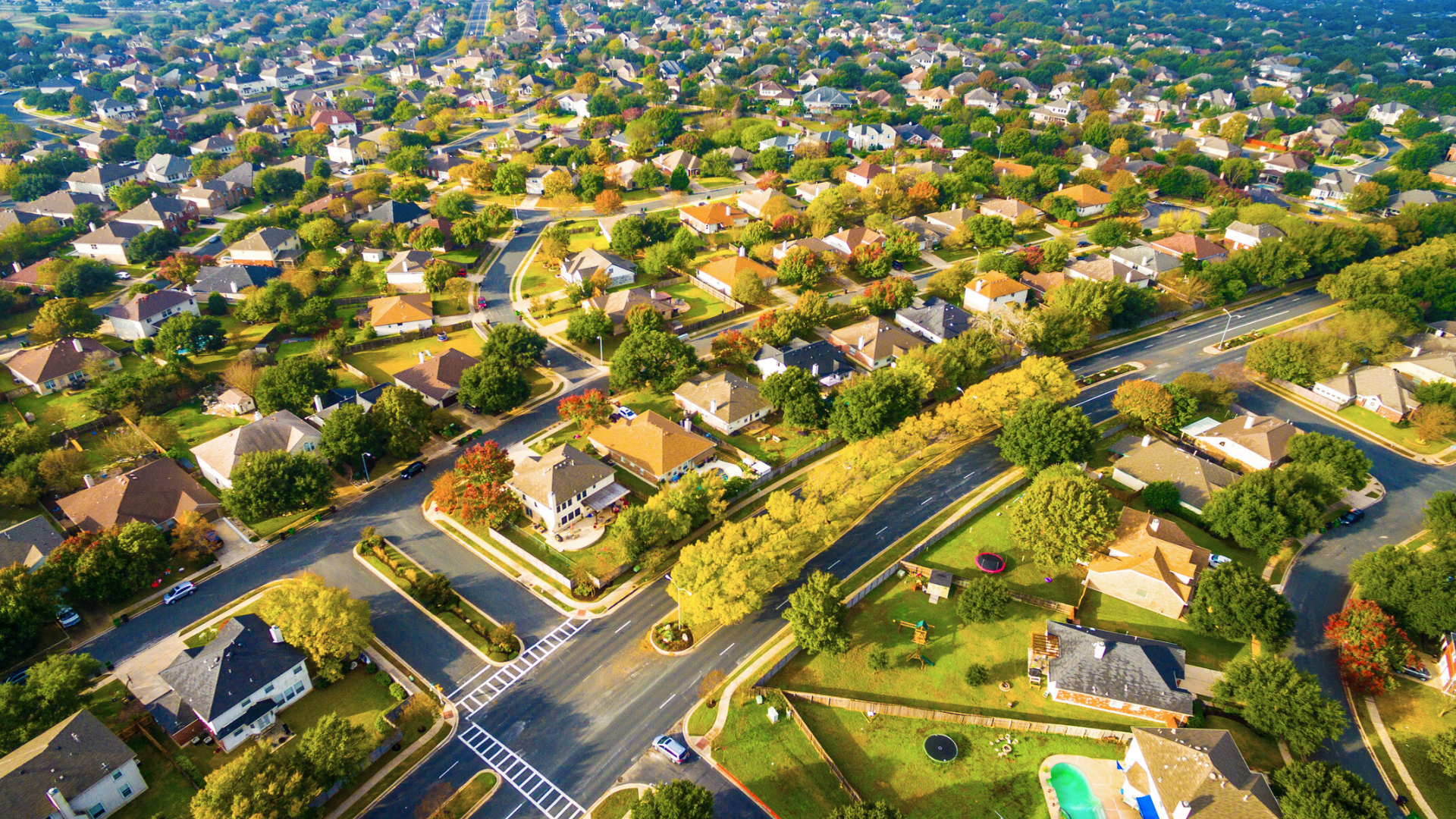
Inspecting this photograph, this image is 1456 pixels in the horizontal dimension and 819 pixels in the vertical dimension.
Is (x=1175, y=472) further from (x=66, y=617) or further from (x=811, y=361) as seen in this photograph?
(x=66, y=617)

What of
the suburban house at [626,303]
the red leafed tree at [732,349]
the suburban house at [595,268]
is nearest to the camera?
the red leafed tree at [732,349]

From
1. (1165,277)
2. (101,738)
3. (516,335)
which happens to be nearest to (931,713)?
(101,738)

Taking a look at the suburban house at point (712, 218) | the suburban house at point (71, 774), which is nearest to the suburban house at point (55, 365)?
the suburban house at point (71, 774)

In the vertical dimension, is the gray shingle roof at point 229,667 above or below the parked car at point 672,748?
above

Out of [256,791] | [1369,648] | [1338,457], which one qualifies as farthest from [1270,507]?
[256,791]

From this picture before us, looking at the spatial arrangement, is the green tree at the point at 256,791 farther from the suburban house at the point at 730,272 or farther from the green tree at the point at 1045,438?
the suburban house at the point at 730,272

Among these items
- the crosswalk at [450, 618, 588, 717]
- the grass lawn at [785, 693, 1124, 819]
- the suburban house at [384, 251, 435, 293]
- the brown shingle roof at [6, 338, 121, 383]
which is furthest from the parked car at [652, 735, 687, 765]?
the suburban house at [384, 251, 435, 293]

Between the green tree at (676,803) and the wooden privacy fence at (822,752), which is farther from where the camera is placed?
the wooden privacy fence at (822,752)
